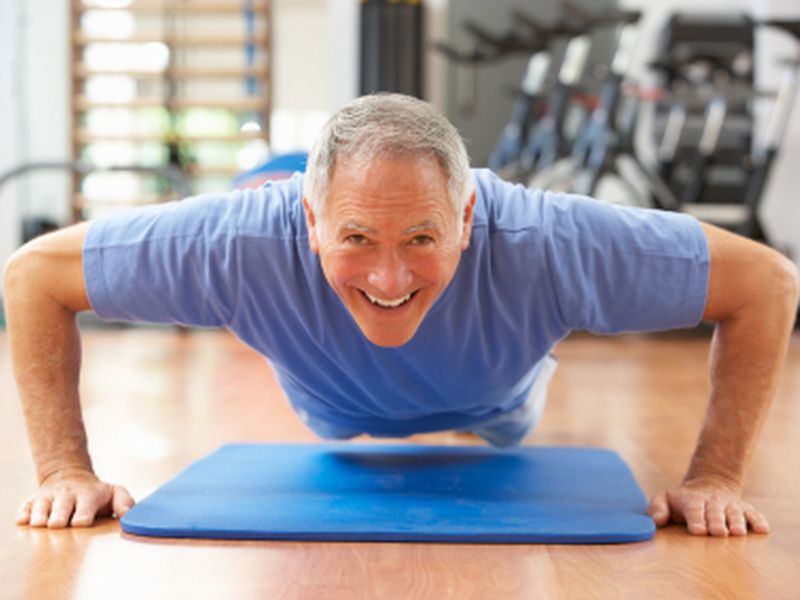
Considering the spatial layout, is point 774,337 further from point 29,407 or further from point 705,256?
point 29,407

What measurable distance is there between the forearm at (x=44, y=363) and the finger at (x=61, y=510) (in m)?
0.06

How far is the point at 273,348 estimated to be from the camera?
1662 mm

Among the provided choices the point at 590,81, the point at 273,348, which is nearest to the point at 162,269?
the point at 273,348

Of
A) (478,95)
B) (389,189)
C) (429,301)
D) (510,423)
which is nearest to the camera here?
(389,189)

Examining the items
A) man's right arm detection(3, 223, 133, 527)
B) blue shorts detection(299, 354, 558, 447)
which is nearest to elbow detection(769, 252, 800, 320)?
blue shorts detection(299, 354, 558, 447)

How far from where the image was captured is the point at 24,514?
1.60 metres

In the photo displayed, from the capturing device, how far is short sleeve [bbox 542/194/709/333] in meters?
1.54

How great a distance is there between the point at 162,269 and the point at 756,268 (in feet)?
2.76

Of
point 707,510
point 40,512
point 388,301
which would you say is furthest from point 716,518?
point 40,512

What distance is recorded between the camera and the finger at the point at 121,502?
1623mm

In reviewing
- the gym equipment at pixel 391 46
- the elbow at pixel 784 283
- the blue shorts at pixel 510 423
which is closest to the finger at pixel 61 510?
the blue shorts at pixel 510 423

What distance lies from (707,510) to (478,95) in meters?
5.25

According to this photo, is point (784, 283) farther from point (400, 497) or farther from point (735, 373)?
point (400, 497)

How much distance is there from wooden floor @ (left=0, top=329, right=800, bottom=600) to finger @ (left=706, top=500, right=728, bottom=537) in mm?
31
